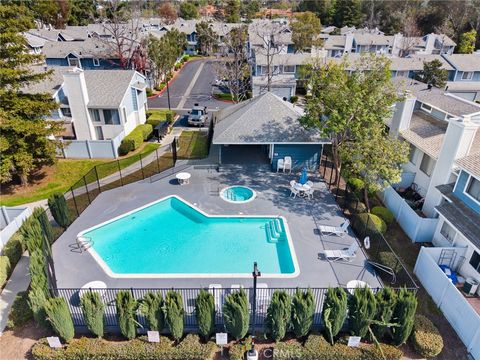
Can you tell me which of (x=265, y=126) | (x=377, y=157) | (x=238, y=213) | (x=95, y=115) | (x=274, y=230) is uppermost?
(x=377, y=157)

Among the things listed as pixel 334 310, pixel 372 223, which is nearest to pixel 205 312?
pixel 334 310

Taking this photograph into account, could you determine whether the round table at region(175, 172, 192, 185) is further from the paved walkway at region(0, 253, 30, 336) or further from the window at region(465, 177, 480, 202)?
the window at region(465, 177, 480, 202)

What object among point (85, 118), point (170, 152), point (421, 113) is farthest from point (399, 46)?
point (85, 118)

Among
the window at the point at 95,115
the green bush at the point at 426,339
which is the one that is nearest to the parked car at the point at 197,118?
the window at the point at 95,115

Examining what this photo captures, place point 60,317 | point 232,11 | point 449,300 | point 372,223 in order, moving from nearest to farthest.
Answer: point 60,317 → point 449,300 → point 372,223 → point 232,11

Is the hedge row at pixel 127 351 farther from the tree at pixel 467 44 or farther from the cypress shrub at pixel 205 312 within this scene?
the tree at pixel 467 44

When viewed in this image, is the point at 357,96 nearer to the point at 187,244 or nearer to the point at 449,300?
the point at 449,300
